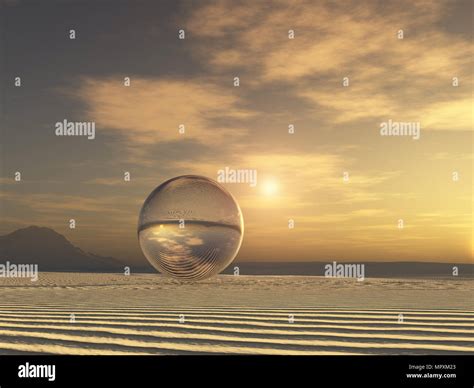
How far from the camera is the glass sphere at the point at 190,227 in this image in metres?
15.7

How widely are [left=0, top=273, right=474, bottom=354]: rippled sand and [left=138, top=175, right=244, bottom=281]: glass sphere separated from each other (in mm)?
1559

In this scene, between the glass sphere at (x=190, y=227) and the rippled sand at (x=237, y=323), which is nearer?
the rippled sand at (x=237, y=323)

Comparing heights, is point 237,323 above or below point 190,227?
below

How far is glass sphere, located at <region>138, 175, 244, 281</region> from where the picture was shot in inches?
617

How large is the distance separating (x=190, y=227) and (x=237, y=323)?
20.5ft

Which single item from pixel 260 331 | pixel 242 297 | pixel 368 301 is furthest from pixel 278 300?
pixel 260 331

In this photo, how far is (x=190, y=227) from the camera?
612 inches

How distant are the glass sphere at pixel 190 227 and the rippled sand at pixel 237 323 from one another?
1.56 m

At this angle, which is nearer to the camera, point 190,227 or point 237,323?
point 237,323

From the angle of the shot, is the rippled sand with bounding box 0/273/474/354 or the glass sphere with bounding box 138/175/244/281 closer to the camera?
the rippled sand with bounding box 0/273/474/354

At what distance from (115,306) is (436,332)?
20.2ft

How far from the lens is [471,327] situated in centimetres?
931

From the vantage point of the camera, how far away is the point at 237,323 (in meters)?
9.51

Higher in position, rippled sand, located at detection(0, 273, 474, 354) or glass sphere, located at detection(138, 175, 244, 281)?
glass sphere, located at detection(138, 175, 244, 281)
